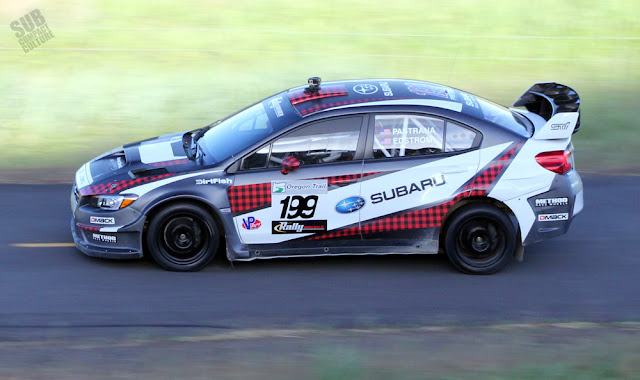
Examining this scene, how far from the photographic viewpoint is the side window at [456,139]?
7.62m

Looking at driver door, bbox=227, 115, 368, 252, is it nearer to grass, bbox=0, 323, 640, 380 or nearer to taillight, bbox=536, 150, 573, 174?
grass, bbox=0, 323, 640, 380

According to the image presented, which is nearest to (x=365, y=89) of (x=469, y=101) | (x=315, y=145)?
(x=315, y=145)

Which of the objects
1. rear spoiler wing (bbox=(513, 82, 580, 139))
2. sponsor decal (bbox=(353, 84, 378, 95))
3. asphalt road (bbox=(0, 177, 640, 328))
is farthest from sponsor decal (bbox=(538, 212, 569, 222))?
sponsor decal (bbox=(353, 84, 378, 95))

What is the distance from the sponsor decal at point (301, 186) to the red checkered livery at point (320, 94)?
867mm

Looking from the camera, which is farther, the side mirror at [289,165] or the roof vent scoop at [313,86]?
the roof vent scoop at [313,86]

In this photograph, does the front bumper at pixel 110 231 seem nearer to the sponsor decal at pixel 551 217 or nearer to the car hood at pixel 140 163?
the car hood at pixel 140 163

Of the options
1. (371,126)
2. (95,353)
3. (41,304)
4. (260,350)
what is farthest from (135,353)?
(371,126)

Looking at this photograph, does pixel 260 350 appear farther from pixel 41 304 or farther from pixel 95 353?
pixel 41 304

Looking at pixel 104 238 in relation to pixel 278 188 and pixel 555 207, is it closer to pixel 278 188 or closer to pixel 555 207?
pixel 278 188

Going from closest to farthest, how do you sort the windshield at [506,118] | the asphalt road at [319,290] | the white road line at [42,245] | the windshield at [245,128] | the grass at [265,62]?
the asphalt road at [319,290] < the windshield at [245,128] < the windshield at [506,118] < the white road line at [42,245] < the grass at [265,62]

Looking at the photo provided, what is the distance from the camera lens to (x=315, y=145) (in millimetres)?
7566

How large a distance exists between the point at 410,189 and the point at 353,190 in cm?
52

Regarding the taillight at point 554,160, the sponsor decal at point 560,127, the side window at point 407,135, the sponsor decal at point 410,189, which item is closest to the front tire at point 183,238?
the sponsor decal at point 410,189

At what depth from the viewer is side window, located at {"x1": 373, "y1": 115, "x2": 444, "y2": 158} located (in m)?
7.59
